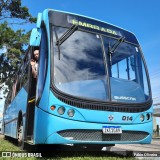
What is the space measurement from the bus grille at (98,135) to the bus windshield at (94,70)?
72cm

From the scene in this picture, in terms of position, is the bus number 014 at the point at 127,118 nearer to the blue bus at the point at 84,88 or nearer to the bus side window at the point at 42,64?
the blue bus at the point at 84,88

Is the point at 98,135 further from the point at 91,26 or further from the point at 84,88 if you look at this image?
the point at 91,26

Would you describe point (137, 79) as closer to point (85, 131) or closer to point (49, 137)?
point (85, 131)

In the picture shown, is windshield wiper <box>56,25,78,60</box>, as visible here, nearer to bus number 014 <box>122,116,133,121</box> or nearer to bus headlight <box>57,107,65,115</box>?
bus headlight <box>57,107,65,115</box>

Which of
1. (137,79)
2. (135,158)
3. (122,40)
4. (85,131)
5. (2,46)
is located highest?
→ (2,46)

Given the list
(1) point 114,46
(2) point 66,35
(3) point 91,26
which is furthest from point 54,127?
(3) point 91,26

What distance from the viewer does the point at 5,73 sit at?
98.3 feet

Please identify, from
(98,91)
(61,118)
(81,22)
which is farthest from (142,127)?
(81,22)

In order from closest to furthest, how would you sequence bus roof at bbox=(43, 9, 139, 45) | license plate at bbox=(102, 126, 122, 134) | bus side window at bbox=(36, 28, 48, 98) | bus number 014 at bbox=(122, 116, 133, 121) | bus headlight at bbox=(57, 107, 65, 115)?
1. bus headlight at bbox=(57, 107, 65, 115)
2. license plate at bbox=(102, 126, 122, 134)
3. bus side window at bbox=(36, 28, 48, 98)
4. bus number 014 at bbox=(122, 116, 133, 121)
5. bus roof at bbox=(43, 9, 139, 45)

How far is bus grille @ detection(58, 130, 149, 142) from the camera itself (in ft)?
21.9

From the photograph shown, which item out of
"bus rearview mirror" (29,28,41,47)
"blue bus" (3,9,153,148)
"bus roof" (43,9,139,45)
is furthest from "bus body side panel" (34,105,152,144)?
"bus roof" (43,9,139,45)

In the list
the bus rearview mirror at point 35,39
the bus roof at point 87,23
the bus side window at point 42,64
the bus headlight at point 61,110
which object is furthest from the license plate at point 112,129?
the bus rearview mirror at point 35,39

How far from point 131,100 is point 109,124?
850 mm

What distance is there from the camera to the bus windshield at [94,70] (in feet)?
23.0
